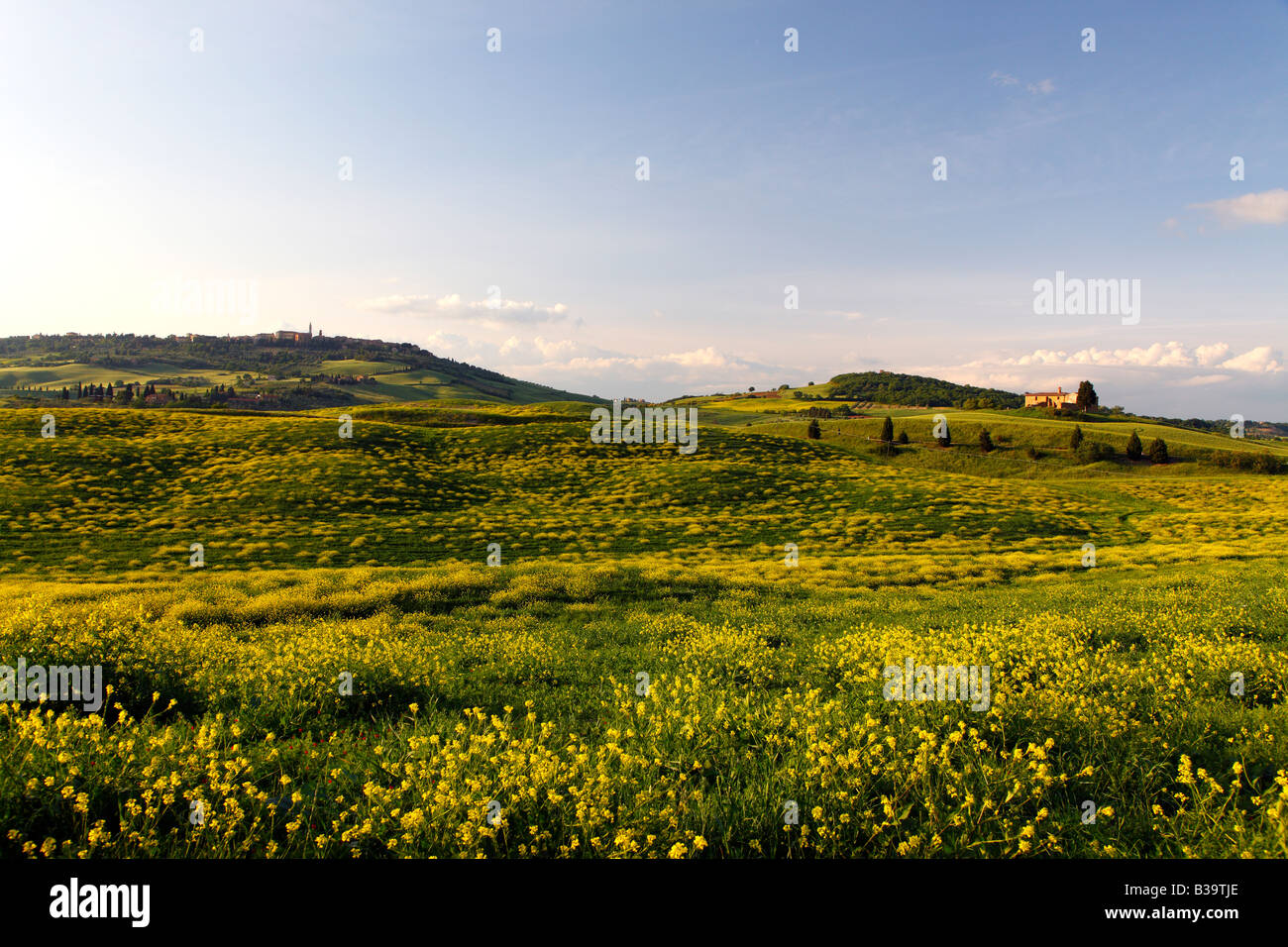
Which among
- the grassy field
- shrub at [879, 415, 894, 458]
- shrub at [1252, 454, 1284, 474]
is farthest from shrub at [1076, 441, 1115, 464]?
the grassy field

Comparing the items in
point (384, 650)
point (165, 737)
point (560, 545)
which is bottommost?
point (560, 545)

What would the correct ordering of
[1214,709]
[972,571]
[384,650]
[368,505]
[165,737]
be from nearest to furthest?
[165,737], [1214,709], [384,650], [972,571], [368,505]

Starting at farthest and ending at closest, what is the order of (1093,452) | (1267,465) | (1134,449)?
(1093,452), (1134,449), (1267,465)

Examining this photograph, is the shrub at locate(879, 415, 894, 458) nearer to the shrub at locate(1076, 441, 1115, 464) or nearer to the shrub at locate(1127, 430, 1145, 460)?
the shrub at locate(1076, 441, 1115, 464)

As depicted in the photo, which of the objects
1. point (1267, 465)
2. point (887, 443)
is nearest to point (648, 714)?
point (887, 443)

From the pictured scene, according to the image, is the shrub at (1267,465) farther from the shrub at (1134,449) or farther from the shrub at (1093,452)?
the shrub at (1093,452)

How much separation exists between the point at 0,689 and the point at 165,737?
3.83 metres

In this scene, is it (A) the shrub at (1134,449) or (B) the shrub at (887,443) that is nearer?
(B) the shrub at (887,443)

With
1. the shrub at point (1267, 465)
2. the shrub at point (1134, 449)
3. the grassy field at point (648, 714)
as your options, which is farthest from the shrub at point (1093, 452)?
the grassy field at point (648, 714)

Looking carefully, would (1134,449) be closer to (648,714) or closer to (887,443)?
(887,443)
